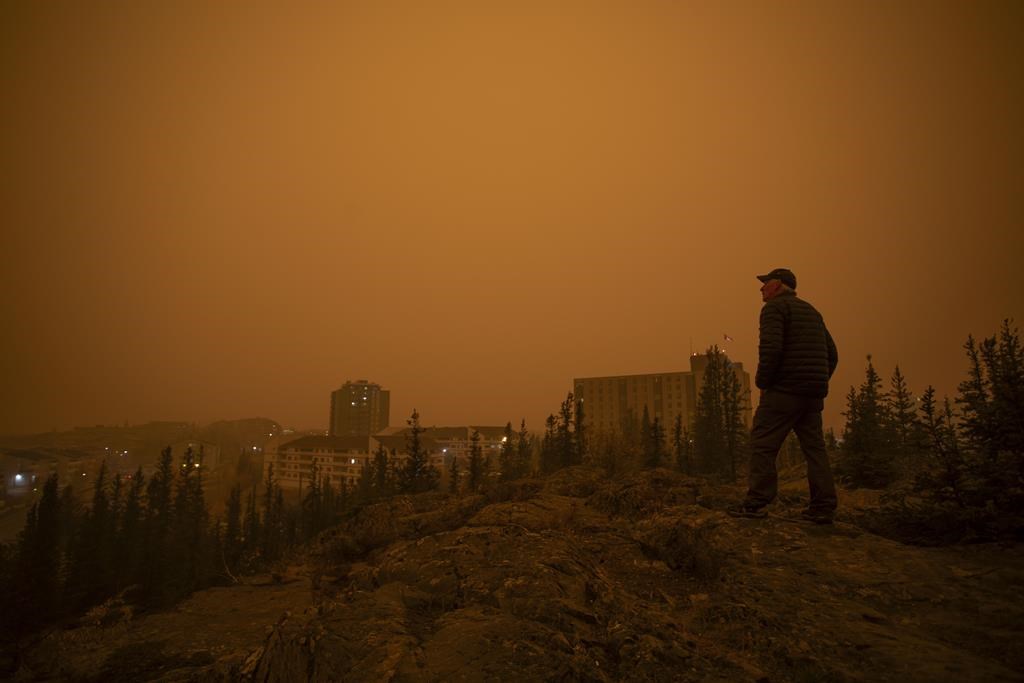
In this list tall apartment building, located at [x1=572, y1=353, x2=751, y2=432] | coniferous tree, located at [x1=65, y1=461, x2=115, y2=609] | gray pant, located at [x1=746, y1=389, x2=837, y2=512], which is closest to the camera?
gray pant, located at [x1=746, y1=389, x2=837, y2=512]

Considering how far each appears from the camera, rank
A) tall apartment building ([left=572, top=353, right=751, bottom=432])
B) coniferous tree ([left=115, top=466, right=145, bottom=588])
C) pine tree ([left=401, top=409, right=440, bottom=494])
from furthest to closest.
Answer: tall apartment building ([left=572, top=353, right=751, bottom=432]) < coniferous tree ([left=115, top=466, right=145, bottom=588]) < pine tree ([left=401, top=409, right=440, bottom=494])

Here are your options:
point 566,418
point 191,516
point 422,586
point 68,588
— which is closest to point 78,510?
point 191,516

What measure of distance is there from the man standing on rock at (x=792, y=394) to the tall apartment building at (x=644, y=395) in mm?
125433

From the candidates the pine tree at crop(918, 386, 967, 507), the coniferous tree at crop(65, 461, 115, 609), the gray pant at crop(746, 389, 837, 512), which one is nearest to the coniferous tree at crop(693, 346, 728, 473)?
the pine tree at crop(918, 386, 967, 507)

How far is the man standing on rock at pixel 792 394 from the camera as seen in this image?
6.41 metres

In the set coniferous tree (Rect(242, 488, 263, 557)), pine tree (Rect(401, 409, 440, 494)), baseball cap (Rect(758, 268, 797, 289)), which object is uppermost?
baseball cap (Rect(758, 268, 797, 289))

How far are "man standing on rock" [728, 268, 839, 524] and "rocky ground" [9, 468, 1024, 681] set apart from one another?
0.42 m

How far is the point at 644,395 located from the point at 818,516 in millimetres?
136504

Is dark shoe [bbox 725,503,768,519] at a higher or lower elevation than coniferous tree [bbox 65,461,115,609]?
higher

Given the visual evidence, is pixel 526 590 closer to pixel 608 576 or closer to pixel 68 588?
pixel 608 576

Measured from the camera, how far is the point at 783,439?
665cm

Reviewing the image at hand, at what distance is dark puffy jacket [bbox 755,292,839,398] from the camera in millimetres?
6387

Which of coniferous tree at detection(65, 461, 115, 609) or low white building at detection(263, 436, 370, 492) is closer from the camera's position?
coniferous tree at detection(65, 461, 115, 609)

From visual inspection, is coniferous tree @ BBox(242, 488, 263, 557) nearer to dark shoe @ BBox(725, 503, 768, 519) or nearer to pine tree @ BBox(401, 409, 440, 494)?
pine tree @ BBox(401, 409, 440, 494)
